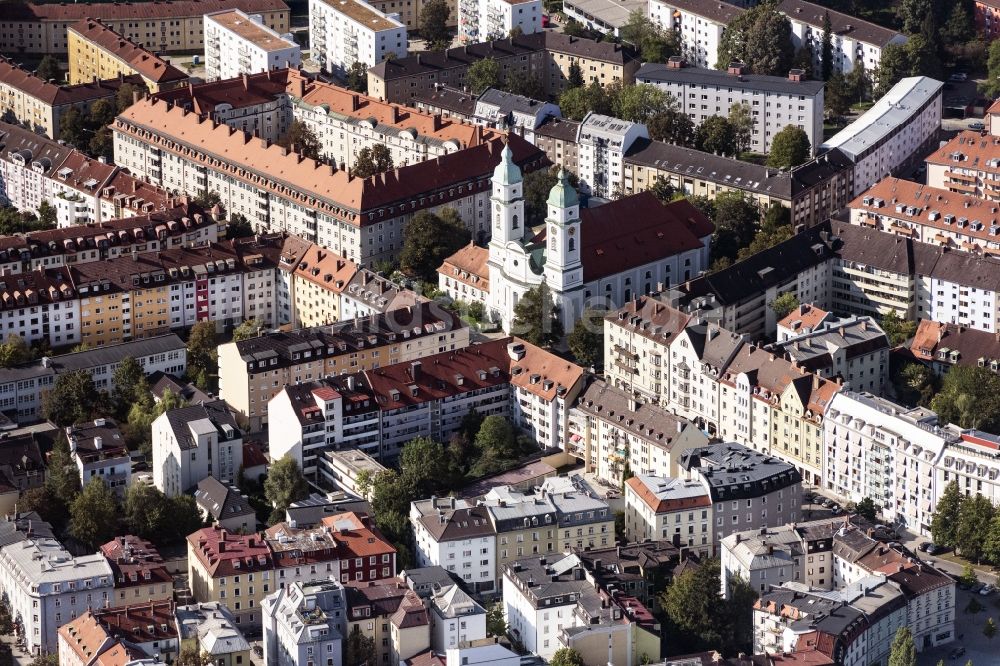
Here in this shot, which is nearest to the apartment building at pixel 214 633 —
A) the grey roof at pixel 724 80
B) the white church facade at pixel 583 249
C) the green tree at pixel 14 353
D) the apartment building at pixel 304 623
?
the apartment building at pixel 304 623

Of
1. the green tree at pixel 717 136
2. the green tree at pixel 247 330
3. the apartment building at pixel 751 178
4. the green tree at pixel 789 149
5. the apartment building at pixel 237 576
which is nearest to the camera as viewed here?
the apartment building at pixel 237 576

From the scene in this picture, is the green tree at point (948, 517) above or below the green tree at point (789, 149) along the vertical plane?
below

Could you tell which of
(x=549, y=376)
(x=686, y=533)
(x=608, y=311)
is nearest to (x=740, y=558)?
(x=686, y=533)

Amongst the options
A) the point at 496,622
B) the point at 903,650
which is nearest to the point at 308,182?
the point at 496,622

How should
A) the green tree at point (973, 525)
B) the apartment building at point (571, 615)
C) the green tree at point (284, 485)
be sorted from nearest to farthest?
1. the apartment building at point (571, 615)
2. the green tree at point (973, 525)
3. the green tree at point (284, 485)

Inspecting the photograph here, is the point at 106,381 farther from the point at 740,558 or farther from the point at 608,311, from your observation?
the point at 740,558

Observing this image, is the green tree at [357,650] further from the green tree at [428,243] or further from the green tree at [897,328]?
the green tree at [428,243]
